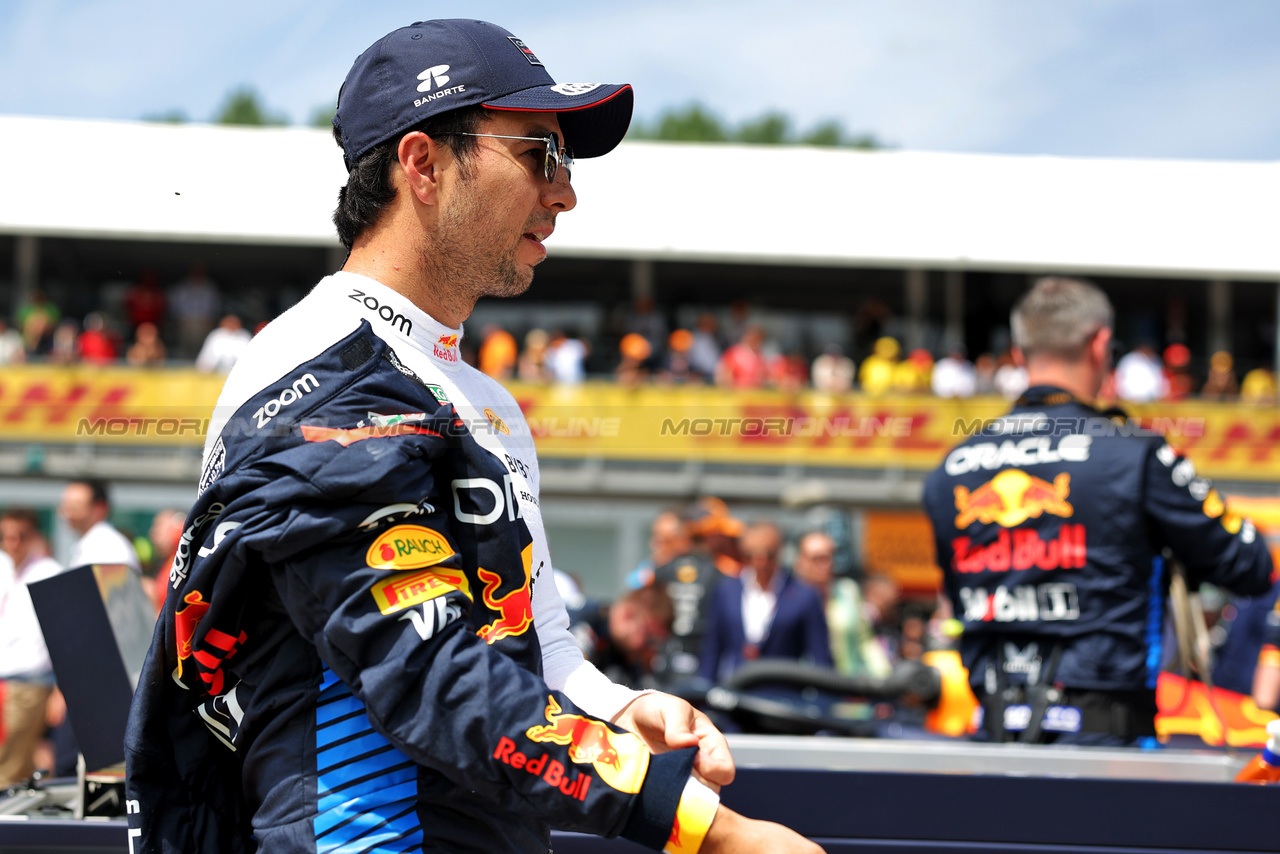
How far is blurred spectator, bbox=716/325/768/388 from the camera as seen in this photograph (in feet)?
54.3

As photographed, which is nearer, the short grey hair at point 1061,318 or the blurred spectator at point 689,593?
the short grey hair at point 1061,318

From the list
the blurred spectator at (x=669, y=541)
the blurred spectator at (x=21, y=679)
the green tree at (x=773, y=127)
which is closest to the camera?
the green tree at (x=773, y=127)

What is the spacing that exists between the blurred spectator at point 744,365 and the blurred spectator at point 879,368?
4.96 ft

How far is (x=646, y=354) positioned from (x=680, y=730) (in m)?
15.8

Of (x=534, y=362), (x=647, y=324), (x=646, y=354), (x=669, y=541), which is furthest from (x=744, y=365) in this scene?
(x=669, y=541)

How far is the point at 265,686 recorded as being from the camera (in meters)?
1.22

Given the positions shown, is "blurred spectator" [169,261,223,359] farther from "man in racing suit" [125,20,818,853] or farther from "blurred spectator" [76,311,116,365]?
"man in racing suit" [125,20,818,853]

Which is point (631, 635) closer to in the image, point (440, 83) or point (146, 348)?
point (440, 83)

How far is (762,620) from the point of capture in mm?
7020

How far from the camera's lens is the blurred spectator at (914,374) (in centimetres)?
1680

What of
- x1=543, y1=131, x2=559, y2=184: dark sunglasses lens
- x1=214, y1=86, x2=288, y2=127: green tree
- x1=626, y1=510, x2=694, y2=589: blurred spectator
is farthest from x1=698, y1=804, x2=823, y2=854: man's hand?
x1=626, y1=510, x2=694, y2=589: blurred spectator

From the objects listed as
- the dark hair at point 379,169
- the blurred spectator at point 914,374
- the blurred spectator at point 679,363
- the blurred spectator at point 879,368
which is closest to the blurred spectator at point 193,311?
the blurred spectator at point 679,363

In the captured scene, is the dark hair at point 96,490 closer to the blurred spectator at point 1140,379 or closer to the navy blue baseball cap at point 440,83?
the navy blue baseball cap at point 440,83

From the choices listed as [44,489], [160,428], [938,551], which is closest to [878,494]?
[44,489]
